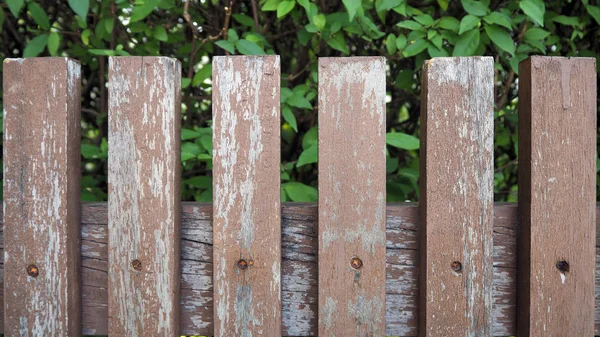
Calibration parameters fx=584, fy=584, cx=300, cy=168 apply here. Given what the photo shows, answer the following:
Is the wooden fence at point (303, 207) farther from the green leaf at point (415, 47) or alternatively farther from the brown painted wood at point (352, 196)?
the green leaf at point (415, 47)

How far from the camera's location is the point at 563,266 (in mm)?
1376

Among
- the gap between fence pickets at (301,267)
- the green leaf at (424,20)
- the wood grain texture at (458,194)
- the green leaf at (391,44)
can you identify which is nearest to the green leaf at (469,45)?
the green leaf at (424,20)

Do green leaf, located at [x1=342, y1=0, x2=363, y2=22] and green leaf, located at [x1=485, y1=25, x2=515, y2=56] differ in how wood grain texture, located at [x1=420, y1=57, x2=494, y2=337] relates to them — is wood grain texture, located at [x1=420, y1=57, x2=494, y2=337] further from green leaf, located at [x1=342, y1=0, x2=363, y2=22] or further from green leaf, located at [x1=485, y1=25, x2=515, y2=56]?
green leaf, located at [x1=485, y1=25, x2=515, y2=56]

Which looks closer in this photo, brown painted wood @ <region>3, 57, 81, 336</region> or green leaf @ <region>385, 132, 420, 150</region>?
brown painted wood @ <region>3, 57, 81, 336</region>

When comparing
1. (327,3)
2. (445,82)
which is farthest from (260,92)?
(327,3)

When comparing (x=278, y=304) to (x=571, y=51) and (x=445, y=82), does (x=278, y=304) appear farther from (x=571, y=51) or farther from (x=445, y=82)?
(x=571, y=51)

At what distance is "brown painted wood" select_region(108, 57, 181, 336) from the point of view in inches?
53.3

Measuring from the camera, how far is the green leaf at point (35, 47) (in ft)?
6.13

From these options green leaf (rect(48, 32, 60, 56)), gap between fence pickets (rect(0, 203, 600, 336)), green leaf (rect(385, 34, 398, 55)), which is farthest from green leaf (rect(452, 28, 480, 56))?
green leaf (rect(48, 32, 60, 56))

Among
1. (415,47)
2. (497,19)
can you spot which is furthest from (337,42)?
(497,19)

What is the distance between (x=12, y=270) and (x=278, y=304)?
0.64 meters

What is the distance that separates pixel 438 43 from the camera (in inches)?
69.9

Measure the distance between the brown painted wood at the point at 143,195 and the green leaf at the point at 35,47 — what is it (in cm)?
66

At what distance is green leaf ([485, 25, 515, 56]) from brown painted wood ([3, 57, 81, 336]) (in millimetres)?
1175
